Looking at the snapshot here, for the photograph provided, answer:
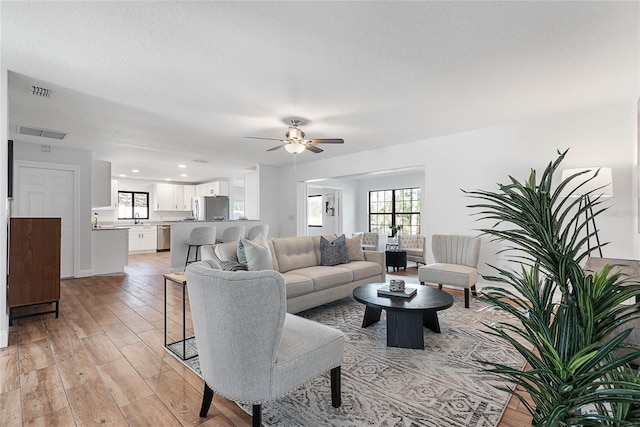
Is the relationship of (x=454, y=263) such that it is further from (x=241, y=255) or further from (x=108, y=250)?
(x=108, y=250)

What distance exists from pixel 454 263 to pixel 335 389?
321cm

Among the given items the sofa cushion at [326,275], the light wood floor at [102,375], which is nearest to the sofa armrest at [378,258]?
the sofa cushion at [326,275]

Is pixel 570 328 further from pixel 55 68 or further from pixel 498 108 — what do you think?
pixel 55 68

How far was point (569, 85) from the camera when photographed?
297cm

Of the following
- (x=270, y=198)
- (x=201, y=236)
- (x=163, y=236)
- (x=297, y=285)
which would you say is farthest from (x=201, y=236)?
(x=163, y=236)

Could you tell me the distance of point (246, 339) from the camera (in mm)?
1501

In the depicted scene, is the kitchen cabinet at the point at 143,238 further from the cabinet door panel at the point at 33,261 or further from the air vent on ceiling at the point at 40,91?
the air vent on ceiling at the point at 40,91

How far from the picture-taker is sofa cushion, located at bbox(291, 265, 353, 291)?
11.7 feet

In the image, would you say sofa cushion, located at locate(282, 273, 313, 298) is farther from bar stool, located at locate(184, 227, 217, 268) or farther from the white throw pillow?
bar stool, located at locate(184, 227, 217, 268)

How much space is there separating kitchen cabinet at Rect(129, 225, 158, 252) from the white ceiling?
527 centimetres

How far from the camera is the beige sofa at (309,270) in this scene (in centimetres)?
332

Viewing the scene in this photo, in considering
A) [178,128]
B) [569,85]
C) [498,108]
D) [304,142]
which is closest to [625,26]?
[569,85]

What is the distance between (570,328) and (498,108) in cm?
335

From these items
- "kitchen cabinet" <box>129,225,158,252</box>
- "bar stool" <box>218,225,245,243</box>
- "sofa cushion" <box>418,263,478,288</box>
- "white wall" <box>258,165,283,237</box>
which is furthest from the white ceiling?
"kitchen cabinet" <box>129,225,158,252</box>
